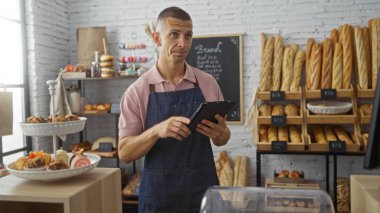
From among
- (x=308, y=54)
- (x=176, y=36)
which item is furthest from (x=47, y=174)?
(x=308, y=54)

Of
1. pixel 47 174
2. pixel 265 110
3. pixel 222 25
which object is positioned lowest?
pixel 47 174

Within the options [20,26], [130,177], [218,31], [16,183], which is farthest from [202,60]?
[16,183]

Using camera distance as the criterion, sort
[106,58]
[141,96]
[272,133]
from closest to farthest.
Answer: [141,96] < [272,133] < [106,58]

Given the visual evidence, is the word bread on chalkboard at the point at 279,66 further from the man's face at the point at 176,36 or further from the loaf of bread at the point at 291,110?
the man's face at the point at 176,36

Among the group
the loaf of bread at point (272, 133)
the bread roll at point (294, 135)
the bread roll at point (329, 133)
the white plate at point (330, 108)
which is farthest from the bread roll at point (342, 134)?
the loaf of bread at point (272, 133)

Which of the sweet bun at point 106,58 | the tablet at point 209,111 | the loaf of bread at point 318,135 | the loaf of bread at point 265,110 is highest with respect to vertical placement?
the sweet bun at point 106,58

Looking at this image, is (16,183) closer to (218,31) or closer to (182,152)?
(182,152)

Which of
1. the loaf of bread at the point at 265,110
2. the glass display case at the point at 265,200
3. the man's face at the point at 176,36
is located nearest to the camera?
the glass display case at the point at 265,200

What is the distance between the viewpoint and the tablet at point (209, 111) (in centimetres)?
136

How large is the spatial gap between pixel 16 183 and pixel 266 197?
1.00 m

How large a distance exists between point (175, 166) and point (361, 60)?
2507 millimetres

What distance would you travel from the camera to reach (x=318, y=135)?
337cm

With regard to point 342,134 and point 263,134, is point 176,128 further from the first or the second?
point 342,134

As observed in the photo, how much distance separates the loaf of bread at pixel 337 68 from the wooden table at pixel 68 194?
2535mm
